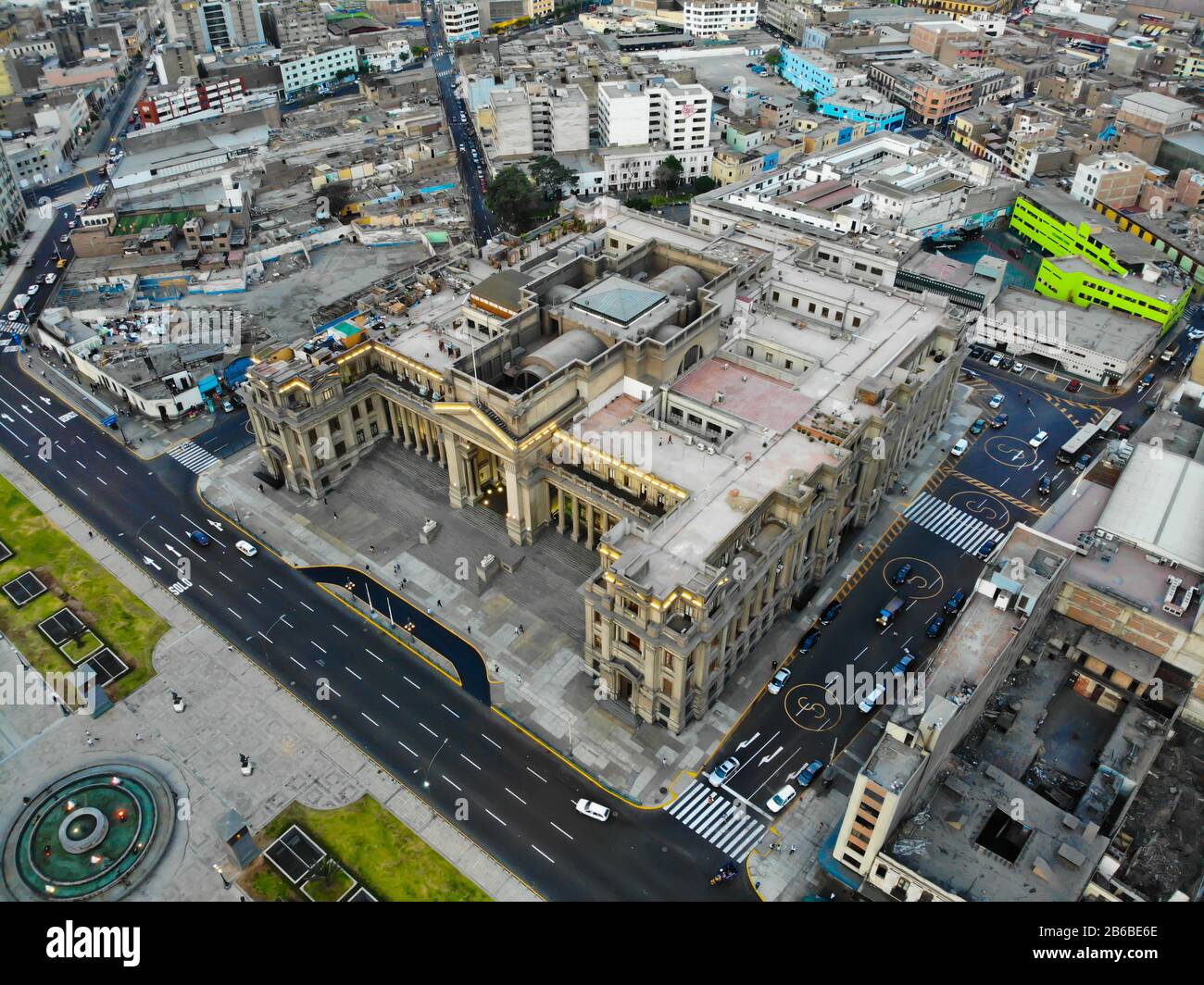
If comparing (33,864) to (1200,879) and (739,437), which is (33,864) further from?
(1200,879)

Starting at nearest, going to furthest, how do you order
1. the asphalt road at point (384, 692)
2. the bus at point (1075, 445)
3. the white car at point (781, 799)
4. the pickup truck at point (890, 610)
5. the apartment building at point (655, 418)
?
the asphalt road at point (384, 692), the white car at point (781, 799), the apartment building at point (655, 418), the pickup truck at point (890, 610), the bus at point (1075, 445)

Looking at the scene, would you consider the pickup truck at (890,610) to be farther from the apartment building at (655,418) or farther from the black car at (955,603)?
the apartment building at (655,418)

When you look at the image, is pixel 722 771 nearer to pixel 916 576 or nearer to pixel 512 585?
pixel 512 585

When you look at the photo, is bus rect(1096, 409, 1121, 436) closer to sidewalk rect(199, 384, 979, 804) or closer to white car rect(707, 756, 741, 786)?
sidewalk rect(199, 384, 979, 804)

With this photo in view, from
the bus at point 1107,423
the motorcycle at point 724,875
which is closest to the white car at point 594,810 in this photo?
the motorcycle at point 724,875

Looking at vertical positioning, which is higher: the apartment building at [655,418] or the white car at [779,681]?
the apartment building at [655,418]
